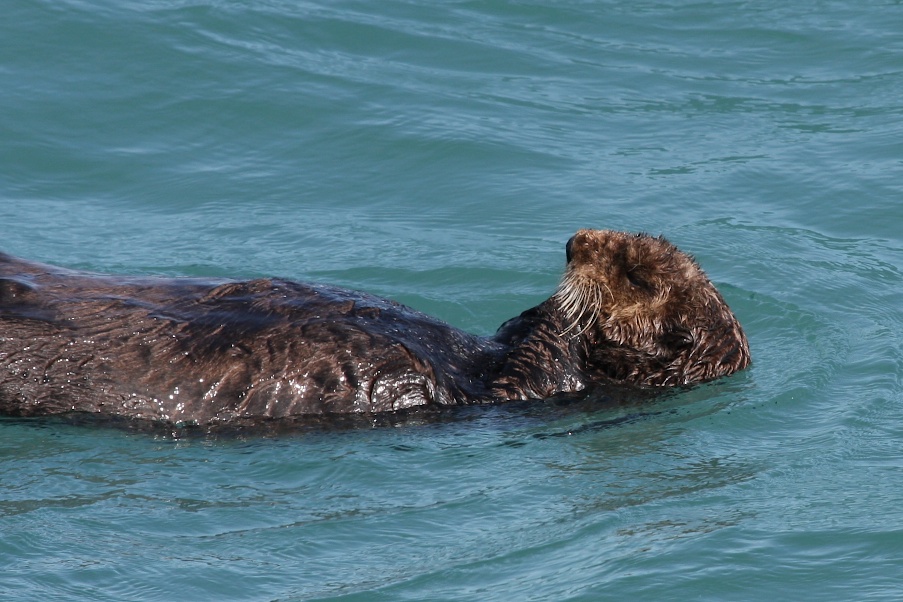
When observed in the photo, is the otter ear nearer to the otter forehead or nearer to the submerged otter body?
the submerged otter body

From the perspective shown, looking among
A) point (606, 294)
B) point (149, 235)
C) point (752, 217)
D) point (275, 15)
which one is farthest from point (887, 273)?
point (275, 15)

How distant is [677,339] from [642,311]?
8.7 inches

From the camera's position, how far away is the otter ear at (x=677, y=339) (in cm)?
614

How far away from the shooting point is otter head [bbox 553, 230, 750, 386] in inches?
240

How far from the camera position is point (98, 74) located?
1055 centimetres

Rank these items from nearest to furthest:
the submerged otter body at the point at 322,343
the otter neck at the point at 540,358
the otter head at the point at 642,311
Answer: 1. the submerged otter body at the point at 322,343
2. the otter neck at the point at 540,358
3. the otter head at the point at 642,311

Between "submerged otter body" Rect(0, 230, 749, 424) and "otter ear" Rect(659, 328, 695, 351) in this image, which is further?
"otter ear" Rect(659, 328, 695, 351)

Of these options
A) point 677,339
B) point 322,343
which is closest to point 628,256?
point 677,339

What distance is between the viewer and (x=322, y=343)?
550cm

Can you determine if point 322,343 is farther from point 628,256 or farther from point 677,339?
point 677,339

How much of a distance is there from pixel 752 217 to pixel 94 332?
5110mm

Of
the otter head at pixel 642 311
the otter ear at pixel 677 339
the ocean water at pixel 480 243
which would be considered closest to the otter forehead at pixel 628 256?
the otter head at pixel 642 311

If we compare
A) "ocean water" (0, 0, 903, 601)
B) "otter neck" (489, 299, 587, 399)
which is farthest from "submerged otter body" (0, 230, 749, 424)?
"ocean water" (0, 0, 903, 601)

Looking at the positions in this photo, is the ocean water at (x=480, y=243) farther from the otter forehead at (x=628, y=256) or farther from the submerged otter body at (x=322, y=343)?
the otter forehead at (x=628, y=256)
